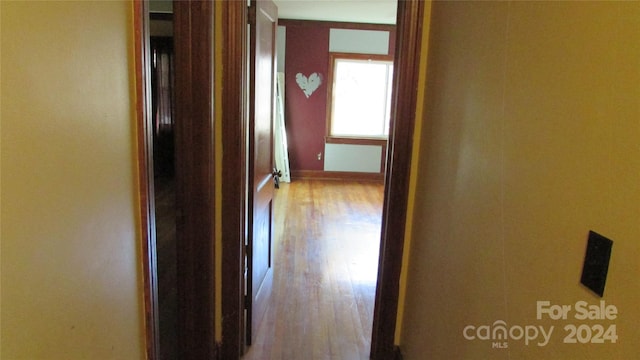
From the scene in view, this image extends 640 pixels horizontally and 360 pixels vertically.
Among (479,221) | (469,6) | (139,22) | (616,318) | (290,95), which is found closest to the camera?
(616,318)

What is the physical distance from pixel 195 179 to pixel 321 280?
1.58m

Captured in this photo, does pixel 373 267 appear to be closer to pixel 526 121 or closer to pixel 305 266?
pixel 305 266

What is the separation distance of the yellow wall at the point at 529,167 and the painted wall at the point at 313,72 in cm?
458

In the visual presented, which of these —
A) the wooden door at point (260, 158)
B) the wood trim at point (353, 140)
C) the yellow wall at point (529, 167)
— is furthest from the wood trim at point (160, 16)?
the yellow wall at point (529, 167)

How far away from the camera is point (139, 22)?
1099mm

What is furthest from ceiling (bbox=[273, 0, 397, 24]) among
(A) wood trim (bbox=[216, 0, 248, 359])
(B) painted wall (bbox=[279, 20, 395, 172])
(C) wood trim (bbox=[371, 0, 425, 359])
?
(A) wood trim (bbox=[216, 0, 248, 359])

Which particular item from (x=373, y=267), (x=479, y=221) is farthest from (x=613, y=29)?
(x=373, y=267)

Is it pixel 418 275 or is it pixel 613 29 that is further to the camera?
pixel 418 275

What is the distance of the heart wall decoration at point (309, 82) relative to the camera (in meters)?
6.20

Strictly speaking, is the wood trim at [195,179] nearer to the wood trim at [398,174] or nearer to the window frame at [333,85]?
the wood trim at [398,174]

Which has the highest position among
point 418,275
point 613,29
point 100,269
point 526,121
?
point 613,29

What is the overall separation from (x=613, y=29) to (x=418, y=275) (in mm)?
1317

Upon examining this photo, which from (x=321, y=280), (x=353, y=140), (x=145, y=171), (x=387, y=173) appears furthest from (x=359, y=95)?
(x=145, y=171)

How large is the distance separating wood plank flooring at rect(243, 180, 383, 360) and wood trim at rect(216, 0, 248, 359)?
0.88ft
